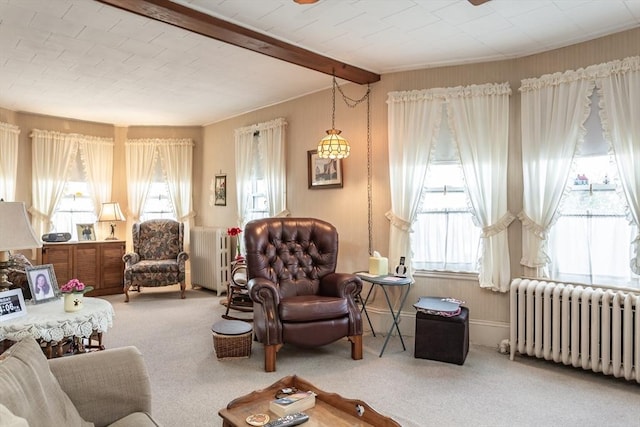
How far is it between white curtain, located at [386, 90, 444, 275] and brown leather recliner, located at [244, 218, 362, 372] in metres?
0.67

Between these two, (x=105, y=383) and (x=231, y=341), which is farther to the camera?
(x=231, y=341)

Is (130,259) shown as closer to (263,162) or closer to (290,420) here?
(263,162)

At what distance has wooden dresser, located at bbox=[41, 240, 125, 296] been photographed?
18.9ft

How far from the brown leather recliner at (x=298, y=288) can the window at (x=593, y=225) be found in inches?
70.1

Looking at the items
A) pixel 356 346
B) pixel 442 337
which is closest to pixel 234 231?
pixel 356 346

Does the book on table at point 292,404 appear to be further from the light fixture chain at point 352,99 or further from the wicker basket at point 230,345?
the light fixture chain at point 352,99

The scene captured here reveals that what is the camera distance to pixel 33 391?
142 centimetres

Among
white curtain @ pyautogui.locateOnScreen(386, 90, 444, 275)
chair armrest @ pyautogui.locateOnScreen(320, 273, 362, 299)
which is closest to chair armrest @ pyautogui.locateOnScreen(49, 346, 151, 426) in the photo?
chair armrest @ pyautogui.locateOnScreen(320, 273, 362, 299)

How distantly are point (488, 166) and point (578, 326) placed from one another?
59.4 inches

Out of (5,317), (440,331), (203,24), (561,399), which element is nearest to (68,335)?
(5,317)

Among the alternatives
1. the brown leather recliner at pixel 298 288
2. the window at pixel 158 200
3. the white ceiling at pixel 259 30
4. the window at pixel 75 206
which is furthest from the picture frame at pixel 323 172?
the window at pixel 75 206

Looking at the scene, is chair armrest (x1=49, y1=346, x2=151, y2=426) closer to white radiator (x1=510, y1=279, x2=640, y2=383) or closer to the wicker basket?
the wicker basket

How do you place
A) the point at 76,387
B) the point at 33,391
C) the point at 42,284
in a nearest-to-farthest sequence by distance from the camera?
the point at 33,391, the point at 76,387, the point at 42,284

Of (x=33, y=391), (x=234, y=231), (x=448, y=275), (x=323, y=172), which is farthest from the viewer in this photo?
(x=234, y=231)
